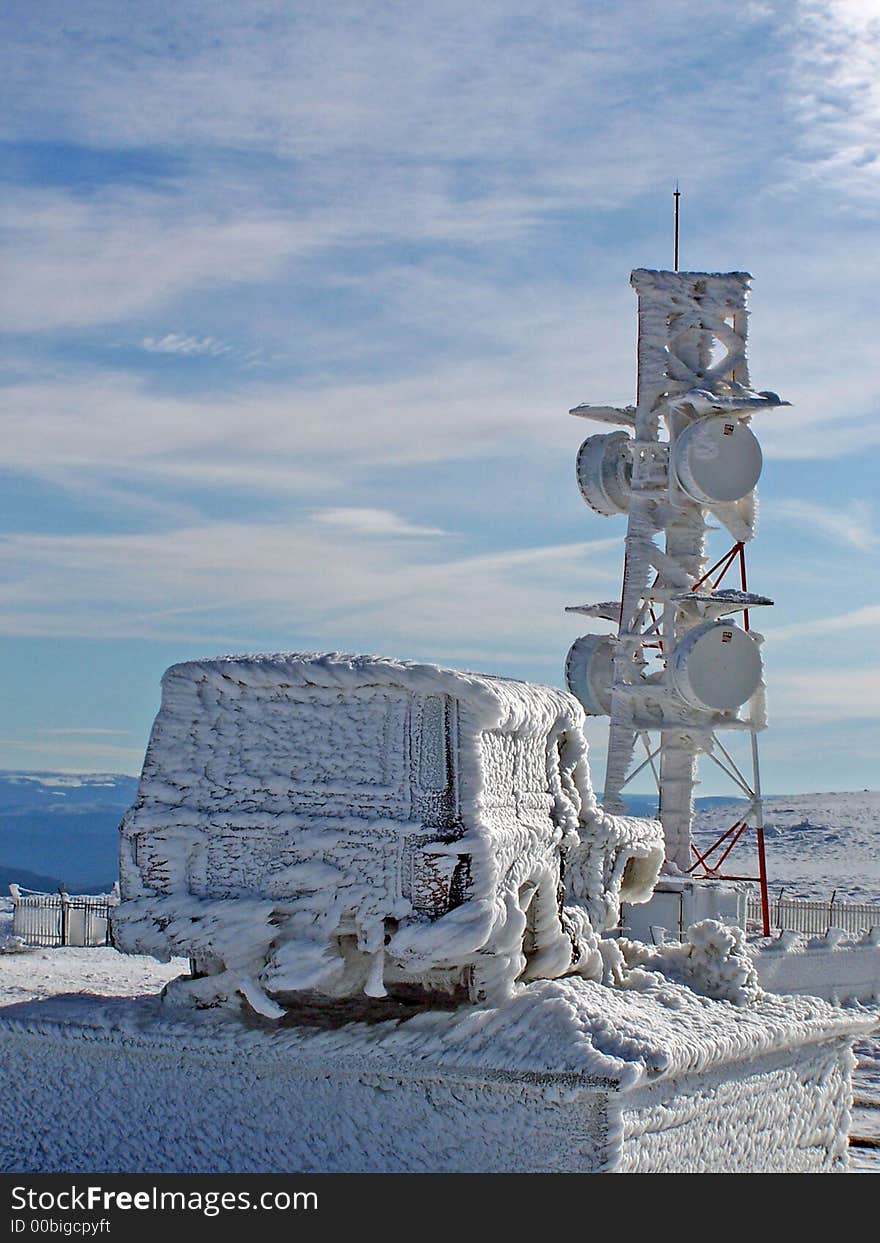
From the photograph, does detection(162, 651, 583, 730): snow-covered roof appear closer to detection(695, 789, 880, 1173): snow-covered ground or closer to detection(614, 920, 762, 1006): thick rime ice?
detection(614, 920, 762, 1006): thick rime ice

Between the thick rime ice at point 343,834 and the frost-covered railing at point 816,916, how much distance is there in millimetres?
11260

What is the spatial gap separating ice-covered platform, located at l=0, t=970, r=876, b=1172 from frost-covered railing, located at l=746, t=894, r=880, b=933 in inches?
394

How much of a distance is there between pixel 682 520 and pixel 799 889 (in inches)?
453

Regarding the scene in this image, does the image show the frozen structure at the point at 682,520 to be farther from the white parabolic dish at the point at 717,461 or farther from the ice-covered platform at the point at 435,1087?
the ice-covered platform at the point at 435,1087

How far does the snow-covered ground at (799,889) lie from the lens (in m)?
11.4

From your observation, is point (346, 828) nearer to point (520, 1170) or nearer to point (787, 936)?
point (520, 1170)

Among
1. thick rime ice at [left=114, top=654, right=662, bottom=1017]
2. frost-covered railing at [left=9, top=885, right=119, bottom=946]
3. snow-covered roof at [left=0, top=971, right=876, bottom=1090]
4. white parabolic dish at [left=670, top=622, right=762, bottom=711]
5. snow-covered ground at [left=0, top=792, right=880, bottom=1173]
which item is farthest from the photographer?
frost-covered railing at [left=9, top=885, right=119, bottom=946]

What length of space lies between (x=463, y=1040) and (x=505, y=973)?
0.33 m

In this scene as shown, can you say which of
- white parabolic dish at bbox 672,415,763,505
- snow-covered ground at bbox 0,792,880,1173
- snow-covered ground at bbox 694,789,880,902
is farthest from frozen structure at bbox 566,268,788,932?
snow-covered ground at bbox 694,789,880,902

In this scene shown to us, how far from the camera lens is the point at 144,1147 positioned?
6.50 metres

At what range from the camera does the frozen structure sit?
48.4ft

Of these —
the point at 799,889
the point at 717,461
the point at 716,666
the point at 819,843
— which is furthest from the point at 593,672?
the point at 819,843

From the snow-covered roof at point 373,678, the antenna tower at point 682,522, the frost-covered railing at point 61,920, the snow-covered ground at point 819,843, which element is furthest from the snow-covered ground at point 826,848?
the frost-covered railing at point 61,920

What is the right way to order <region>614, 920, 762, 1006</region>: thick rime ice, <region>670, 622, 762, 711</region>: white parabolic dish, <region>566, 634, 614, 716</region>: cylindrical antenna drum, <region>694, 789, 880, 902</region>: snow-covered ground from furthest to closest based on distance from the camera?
<region>694, 789, 880, 902</region>: snow-covered ground < <region>566, 634, 614, 716</region>: cylindrical antenna drum < <region>670, 622, 762, 711</region>: white parabolic dish < <region>614, 920, 762, 1006</region>: thick rime ice
